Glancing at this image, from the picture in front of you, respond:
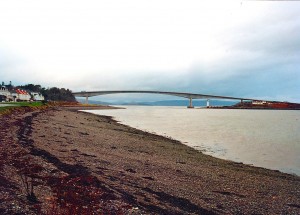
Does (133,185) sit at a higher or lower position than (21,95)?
lower

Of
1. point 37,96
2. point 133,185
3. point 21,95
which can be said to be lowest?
point 133,185

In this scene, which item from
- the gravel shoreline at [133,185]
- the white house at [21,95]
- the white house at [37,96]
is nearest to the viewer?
the gravel shoreline at [133,185]

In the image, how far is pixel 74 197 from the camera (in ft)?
29.9

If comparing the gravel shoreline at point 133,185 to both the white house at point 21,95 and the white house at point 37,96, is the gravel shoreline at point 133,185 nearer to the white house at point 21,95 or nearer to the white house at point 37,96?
the white house at point 21,95

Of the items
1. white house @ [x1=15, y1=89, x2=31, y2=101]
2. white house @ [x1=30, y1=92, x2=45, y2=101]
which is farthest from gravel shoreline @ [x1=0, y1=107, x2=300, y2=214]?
white house @ [x1=30, y1=92, x2=45, y2=101]

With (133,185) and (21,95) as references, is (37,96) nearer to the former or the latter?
(21,95)

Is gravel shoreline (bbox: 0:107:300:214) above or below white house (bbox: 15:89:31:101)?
below

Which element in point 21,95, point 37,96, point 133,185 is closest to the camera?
point 133,185

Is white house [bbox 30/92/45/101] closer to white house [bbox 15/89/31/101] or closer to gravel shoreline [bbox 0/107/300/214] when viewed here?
white house [bbox 15/89/31/101]

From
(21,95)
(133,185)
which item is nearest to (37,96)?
(21,95)

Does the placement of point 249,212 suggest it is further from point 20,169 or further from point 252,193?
point 20,169

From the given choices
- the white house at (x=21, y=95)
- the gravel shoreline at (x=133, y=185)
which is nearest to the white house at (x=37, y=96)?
the white house at (x=21, y=95)

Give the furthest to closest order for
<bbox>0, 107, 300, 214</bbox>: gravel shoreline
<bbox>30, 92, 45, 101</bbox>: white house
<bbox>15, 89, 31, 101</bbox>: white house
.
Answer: <bbox>30, 92, 45, 101</bbox>: white house → <bbox>15, 89, 31, 101</bbox>: white house → <bbox>0, 107, 300, 214</bbox>: gravel shoreline

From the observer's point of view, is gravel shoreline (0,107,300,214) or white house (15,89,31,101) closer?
gravel shoreline (0,107,300,214)
